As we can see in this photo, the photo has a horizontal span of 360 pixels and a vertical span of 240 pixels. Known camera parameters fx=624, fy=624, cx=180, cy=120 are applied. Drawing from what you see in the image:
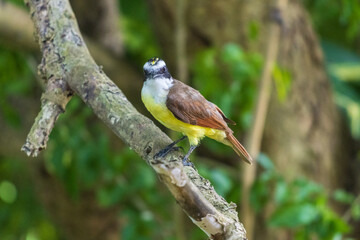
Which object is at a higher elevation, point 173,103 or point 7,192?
point 173,103

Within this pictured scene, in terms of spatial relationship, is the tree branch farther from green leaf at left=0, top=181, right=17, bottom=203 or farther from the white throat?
green leaf at left=0, top=181, right=17, bottom=203

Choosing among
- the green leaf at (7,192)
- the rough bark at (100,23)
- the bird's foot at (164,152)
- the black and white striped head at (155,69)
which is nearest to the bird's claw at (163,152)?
the bird's foot at (164,152)

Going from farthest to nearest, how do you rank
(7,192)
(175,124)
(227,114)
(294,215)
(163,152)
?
(7,192), (227,114), (294,215), (175,124), (163,152)

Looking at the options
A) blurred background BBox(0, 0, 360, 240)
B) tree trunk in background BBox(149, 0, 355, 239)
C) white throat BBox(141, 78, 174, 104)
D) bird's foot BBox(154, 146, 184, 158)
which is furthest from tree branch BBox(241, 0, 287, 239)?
bird's foot BBox(154, 146, 184, 158)

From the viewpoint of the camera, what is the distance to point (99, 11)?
4605mm

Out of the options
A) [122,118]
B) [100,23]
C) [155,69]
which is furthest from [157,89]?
[100,23]

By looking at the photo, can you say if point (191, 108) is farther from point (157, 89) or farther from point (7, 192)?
point (7, 192)

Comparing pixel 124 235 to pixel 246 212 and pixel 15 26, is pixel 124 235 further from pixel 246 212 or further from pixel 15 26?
pixel 15 26

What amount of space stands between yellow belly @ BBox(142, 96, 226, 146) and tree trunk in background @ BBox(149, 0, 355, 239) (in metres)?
1.69

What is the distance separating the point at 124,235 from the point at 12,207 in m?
1.71

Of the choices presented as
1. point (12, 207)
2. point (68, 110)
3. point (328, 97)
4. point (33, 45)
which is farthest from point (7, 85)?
point (328, 97)

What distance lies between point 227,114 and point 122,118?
1493 millimetres

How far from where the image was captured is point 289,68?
4.04 m

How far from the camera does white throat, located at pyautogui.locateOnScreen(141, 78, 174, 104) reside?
2068 mm
